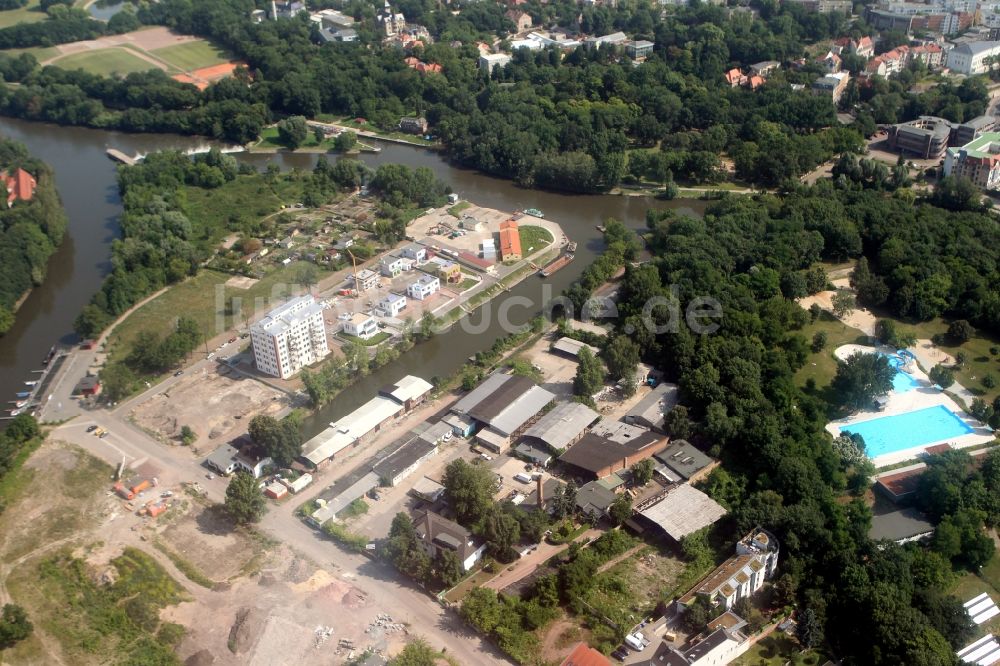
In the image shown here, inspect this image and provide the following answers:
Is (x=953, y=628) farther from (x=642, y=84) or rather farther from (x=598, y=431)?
(x=642, y=84)

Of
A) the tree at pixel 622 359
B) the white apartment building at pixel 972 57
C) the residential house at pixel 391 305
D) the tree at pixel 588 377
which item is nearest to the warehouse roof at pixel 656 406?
the tree at pixel 622 359

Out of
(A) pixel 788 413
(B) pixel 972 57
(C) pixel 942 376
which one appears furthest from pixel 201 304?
(B) pixel 972 57

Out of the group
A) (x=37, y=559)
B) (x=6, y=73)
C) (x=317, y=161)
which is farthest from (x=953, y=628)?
(x=6, y=73)

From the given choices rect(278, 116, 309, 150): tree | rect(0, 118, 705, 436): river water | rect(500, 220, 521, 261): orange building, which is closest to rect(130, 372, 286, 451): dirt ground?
rect(0, 118, 705, 436): river water

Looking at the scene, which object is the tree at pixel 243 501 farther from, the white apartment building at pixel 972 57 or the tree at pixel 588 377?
the white apartment building at pixel 972 57

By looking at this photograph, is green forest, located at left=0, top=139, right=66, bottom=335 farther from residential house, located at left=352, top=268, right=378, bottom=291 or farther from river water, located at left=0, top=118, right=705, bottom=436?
residential house, located at left=352, top=268, right=378, bottom=291

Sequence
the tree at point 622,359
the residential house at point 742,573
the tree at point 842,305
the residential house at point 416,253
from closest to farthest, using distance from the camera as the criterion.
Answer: the residential house at point 742,573
the tree at point 622,359
the tree at point 842,305
the residential house at point 416,253
